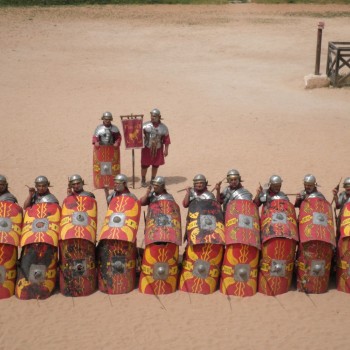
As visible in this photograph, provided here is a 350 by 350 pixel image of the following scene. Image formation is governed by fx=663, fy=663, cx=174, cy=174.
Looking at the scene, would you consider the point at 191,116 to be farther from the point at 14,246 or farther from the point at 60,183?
the point at 14,246

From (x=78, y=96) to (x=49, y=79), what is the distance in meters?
2.34

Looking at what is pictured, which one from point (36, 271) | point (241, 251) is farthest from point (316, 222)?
point (36, 271)

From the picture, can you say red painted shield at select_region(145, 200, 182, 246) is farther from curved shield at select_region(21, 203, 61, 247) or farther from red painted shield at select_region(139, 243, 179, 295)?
curved shield at select_region(21, 203, 61, 247)

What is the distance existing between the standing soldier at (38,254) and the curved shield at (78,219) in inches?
6.9

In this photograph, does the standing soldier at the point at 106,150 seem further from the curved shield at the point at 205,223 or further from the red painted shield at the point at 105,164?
the curved shield at the point at 205,223

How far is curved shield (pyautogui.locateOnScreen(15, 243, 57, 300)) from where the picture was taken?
941 centimetres

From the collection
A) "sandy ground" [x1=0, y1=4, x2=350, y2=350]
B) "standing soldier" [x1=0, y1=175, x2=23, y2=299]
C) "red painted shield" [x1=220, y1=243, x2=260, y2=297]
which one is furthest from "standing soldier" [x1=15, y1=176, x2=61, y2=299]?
"red painted shield" [x1=220, y1=243, x2=260, y2=297]

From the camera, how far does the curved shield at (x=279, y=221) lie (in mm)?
9422

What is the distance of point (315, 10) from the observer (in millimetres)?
33375

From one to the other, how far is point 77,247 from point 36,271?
68 cm

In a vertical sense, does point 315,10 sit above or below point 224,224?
above

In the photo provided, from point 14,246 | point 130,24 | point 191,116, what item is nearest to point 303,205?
point 14,246

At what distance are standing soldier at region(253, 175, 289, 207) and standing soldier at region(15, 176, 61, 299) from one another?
3079 millimetres

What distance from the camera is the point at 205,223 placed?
9.62 meters
